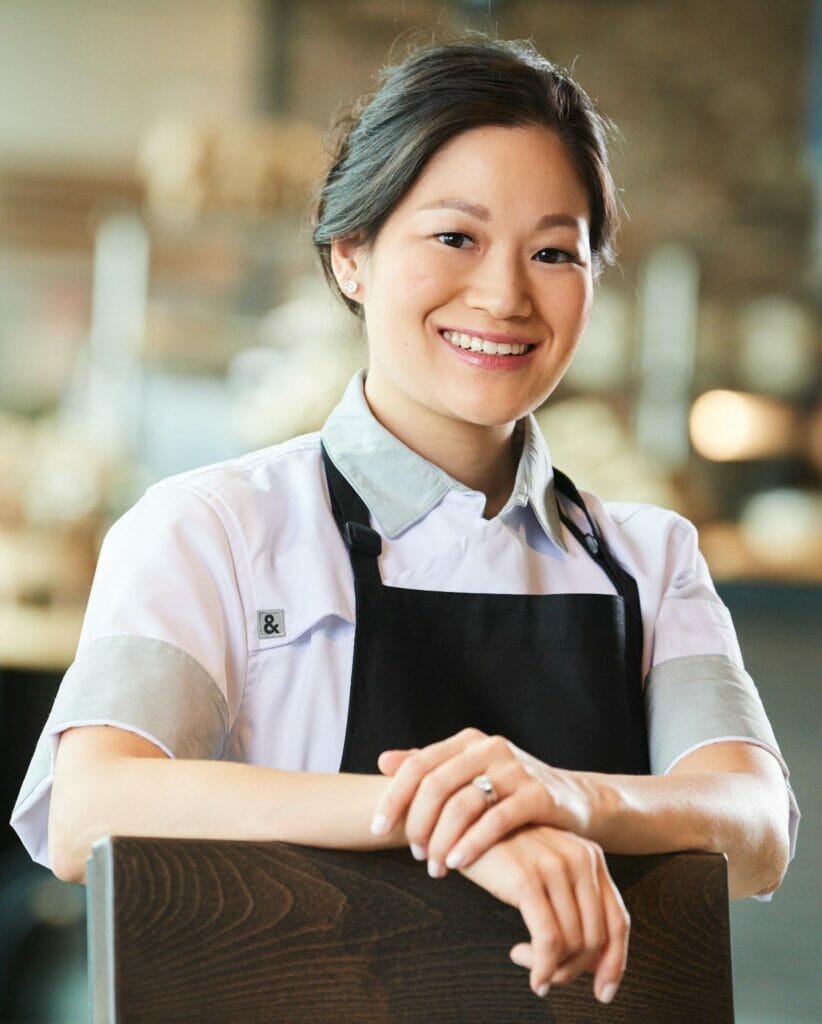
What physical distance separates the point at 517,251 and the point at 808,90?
12.5 feet

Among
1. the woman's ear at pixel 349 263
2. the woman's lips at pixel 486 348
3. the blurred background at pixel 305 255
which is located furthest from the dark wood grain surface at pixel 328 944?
the blurred background at pixel 305 255

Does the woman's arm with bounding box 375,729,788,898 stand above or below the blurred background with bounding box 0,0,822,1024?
below

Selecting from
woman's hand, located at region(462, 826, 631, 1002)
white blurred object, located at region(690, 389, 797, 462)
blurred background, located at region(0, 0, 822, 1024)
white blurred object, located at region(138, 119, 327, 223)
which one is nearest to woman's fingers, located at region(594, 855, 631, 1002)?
woman's hand, located at region(462, 826, 631, 1002)

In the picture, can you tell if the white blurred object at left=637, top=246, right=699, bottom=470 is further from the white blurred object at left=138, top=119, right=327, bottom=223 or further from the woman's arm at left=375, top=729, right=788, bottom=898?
the woman's arm at left=375, top=729, right=788, bottom=898

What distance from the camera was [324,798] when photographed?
0.99 m

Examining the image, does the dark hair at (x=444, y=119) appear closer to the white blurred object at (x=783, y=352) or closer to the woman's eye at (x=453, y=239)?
the woman's eye at (x=453, y=239)

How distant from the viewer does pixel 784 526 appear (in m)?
4.45

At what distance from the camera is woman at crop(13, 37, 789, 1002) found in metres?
1.12

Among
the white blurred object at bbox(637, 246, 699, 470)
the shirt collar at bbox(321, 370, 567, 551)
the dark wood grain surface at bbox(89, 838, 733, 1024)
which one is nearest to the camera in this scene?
the dark wood grain surface at bbox(89, 838, 733, 1024)

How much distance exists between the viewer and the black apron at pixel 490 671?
121 centimetres

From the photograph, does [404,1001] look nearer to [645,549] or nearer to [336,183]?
[645,549]

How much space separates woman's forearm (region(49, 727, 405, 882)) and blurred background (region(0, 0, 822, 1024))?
119 inches

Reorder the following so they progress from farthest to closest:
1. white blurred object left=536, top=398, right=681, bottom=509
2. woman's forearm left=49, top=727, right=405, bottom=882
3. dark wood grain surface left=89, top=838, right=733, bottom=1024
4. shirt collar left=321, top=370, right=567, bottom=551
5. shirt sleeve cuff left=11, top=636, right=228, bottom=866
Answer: white blurred object left=536, top=398, right=681, bottom=509, shirt collar left=321, top=370, right=567, bottom=551, shirt sleeve cuff left=11, top=636, right=228, bottom=866, woman's forearm left=49, top=727, right=405, bottom=882, dark wood grain surface left=89, top=838, right=733, bottom=1024

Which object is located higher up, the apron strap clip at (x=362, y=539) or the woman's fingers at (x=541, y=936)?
the apron strap clip at (x=362, y=539)
